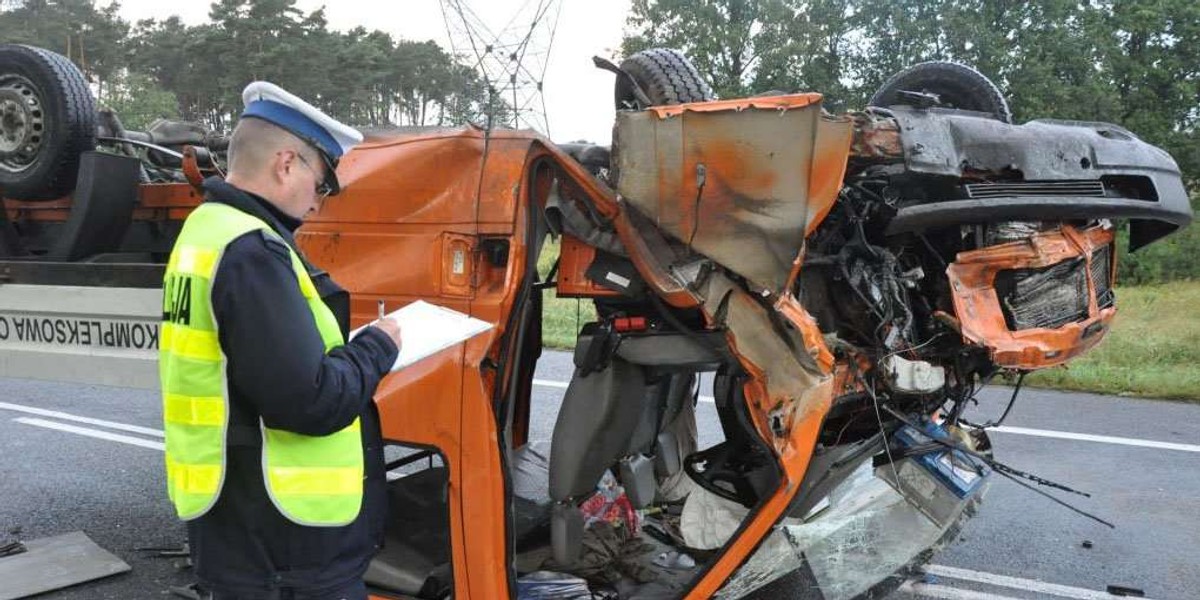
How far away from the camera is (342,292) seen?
1.99 m

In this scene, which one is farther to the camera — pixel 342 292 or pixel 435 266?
pixel 435 266

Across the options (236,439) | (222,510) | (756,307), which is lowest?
(222,510)

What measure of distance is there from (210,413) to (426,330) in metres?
0.49

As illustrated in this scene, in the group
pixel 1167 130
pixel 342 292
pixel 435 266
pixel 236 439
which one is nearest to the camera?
pixel 236 439

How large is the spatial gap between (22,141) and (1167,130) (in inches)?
1143

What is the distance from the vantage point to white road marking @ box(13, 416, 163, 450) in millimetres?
6041

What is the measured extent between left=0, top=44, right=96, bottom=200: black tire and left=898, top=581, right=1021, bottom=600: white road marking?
3953 mm

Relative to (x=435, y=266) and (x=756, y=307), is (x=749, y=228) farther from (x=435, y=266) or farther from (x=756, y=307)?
(x=435, y=266)

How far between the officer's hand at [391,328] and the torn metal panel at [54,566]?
9.37 feet

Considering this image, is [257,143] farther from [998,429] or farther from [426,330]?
[998,429]

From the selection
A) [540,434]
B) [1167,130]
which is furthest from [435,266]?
[1167,130]

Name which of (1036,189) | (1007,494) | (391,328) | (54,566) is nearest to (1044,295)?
(1036,189)

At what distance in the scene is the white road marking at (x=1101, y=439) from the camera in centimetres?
561

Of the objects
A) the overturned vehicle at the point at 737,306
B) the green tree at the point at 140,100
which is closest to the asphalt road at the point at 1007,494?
the overturned vehicle at the point at 737,306
